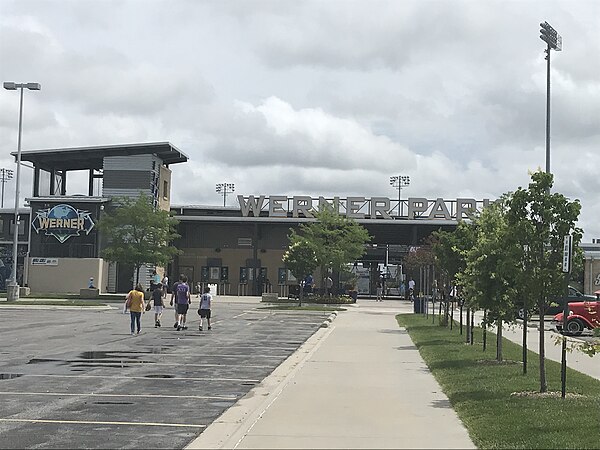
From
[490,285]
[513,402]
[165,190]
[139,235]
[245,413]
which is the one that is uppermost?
[165,190]

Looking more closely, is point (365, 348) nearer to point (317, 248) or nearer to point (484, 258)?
point (484, 258)

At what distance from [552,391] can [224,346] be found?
39.0 feet

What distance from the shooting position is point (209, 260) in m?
74.4

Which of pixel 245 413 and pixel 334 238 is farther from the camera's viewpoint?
A: pixel 334 238

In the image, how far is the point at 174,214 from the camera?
68.8 m

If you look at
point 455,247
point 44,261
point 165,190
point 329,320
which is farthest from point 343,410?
point 165,190

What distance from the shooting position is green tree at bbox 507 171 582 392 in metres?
13.3

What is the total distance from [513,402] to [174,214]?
58098mm

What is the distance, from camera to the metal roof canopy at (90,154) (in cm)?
6700

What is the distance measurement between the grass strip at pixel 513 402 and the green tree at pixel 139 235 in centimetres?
3645

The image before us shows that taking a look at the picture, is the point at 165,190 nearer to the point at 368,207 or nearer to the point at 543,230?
the point at 368,207

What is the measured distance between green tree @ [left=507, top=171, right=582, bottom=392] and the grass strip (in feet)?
2.95

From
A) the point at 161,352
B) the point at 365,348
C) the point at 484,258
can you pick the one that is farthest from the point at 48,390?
the point at 365,348

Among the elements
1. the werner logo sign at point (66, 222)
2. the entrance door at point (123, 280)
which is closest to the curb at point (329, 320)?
the entrance door at point (123, 280)
